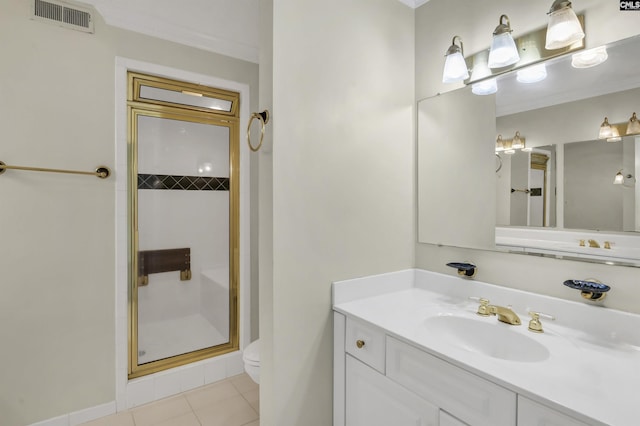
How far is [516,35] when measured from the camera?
4.52 ft

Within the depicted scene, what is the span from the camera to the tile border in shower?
2238mm

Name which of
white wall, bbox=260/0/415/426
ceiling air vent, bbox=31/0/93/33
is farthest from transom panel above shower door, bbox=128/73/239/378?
white wall, bbox=260/0/415/426

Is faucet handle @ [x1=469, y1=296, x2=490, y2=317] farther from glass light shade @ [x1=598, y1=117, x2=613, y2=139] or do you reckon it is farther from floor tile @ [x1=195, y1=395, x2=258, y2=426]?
floor tile @ [x1=195, y1=395, x2=258, y2=426]

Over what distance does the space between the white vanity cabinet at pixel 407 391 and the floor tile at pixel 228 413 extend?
0.84 metres

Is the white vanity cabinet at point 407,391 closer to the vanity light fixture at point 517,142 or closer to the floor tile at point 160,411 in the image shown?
the vanity light fixture at point 517,142

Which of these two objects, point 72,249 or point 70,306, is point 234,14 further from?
point 70,306

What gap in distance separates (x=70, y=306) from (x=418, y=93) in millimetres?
2432

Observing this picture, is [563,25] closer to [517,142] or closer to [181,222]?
[517,142]

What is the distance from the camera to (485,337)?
1274 millimetres

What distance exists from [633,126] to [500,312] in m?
0.84

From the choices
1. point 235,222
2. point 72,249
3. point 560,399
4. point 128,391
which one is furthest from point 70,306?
point 560,399

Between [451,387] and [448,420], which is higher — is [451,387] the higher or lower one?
the higher one

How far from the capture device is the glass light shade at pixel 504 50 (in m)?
1.32

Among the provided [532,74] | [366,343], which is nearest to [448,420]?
[366,343]
